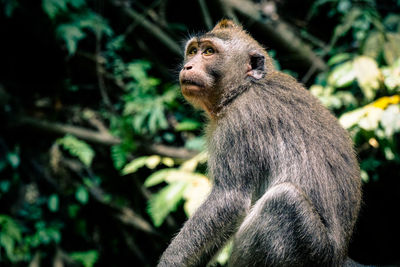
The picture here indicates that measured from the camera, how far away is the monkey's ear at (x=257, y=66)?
381 cm

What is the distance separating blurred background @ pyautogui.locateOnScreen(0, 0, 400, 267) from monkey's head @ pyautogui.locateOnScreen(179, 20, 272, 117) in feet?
4.93

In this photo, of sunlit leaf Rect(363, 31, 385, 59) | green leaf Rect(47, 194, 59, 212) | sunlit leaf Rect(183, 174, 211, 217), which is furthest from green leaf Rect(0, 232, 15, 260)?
sunlit leaf Rect(363, 31, 385, 59)

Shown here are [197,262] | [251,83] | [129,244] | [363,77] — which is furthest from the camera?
[129,244]

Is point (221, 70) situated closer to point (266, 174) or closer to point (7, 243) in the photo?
point (266, 174)

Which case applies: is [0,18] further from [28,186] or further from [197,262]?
[197,262]

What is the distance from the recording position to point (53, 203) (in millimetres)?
6246

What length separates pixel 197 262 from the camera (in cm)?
337

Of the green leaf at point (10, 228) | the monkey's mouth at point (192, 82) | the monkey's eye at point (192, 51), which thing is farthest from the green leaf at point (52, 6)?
the monkey's mouth at point (192, 82)

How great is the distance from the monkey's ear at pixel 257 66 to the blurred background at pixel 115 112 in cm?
160

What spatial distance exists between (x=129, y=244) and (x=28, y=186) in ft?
5.66

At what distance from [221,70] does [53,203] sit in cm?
364

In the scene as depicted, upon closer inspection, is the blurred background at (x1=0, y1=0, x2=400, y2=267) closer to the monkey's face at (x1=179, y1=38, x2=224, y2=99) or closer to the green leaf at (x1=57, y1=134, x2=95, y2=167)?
the green leaf at (x1=57, y1=134, x2=95, y2=167)

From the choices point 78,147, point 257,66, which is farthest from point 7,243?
point 257,66

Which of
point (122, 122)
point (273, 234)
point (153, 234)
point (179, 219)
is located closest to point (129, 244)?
point (153, 234)
